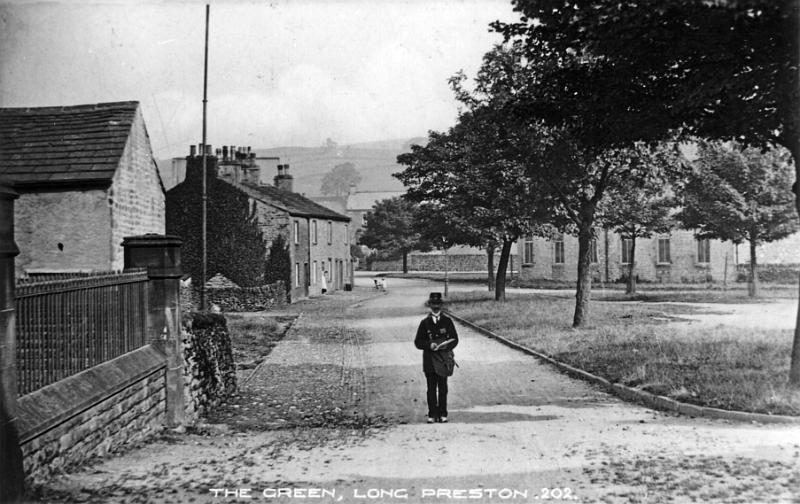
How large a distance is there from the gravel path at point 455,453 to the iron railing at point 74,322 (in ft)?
3.55

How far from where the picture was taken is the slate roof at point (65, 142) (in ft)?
44.9

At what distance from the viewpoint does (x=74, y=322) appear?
661 centimetres

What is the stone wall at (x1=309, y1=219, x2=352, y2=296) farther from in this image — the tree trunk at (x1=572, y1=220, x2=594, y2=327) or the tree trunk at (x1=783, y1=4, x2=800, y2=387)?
the tree trunk at (x1=783, y1=4, x2=800, y2=387)

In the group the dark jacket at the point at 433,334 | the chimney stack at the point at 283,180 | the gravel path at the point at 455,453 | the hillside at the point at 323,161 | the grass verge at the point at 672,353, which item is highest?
the hillside at the point at 323,161

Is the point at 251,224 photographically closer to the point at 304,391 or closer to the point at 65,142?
the point at 65,142

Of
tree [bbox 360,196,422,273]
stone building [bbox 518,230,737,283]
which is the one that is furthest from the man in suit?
tree [bbox 360,196,422,273]

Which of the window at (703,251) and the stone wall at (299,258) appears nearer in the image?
the stone wall at (299,258)

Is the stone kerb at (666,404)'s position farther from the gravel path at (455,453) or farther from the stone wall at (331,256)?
the stone wall at (331,256)

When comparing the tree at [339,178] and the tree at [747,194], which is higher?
the tree at [339,178]

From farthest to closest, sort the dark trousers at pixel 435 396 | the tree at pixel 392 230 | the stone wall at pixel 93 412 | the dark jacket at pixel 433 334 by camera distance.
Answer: the tree at pixel 392 230
the dark jacket at pixel 433 334
the dark trousers at pixel 435 396
the stone wall at pixel 93 412

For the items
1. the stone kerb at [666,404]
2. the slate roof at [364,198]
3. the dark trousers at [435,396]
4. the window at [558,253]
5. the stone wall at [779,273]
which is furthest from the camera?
the slate roof at [364,198]

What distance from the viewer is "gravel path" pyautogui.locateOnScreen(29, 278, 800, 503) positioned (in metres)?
5.69

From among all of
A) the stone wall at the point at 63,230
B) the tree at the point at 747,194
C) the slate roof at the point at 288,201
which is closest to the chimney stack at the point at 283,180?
the slate roof at the point at 288,201

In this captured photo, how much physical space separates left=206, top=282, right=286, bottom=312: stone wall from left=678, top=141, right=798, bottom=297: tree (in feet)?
64.4
